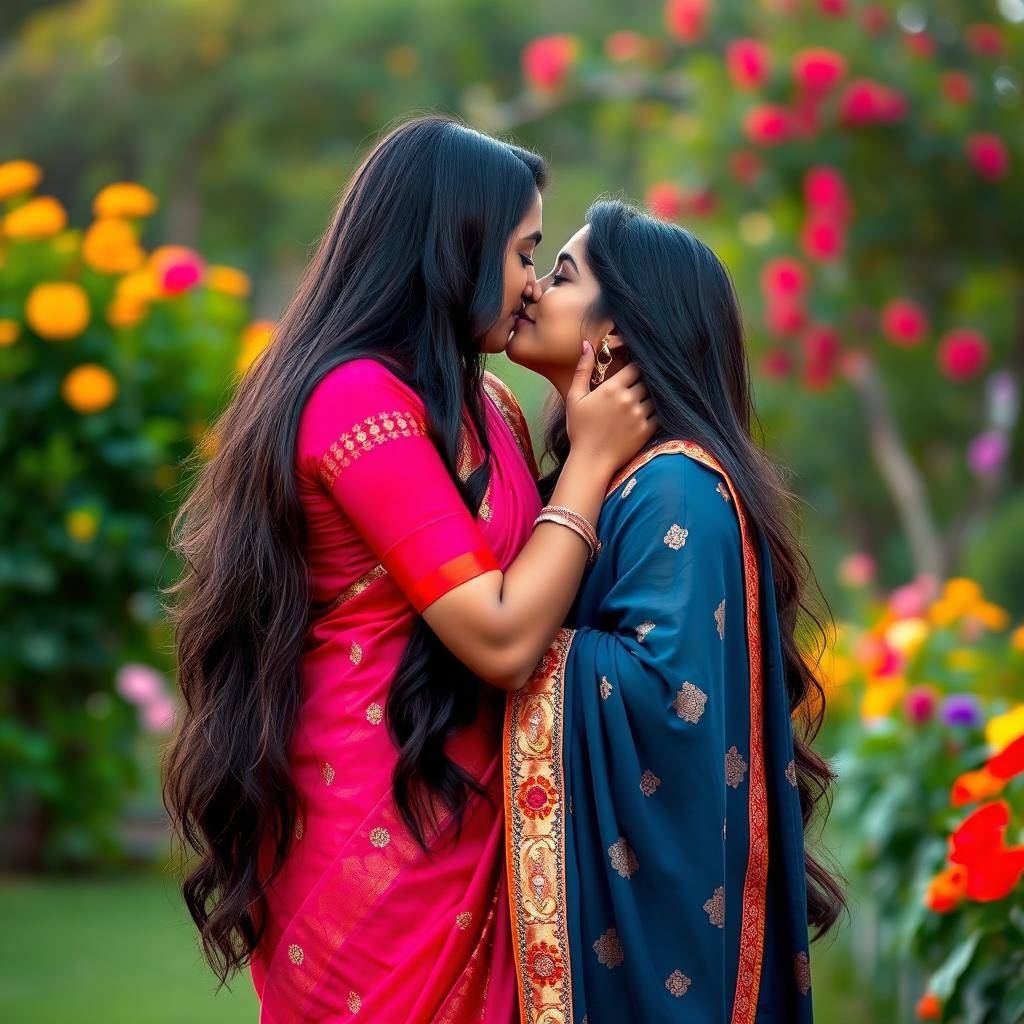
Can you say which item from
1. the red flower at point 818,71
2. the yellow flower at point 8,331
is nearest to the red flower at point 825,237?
the red flower at point 818,71

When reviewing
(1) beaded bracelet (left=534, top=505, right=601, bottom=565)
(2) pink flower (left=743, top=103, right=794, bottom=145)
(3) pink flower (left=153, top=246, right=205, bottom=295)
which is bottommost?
(3) pink flower (left=153, top=246, right=205, bottom=295)

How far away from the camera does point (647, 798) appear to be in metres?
2.18

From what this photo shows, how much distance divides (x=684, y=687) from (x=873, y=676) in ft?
8.81

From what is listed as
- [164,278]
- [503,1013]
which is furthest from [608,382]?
[164,278]

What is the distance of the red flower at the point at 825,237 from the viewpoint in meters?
7.32

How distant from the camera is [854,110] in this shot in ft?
23.5

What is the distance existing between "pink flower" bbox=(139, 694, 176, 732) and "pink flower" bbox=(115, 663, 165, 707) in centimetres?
4

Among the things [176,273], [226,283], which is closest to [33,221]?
[176,273]

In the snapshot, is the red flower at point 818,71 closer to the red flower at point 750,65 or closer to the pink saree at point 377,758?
the red flower at point 750,65

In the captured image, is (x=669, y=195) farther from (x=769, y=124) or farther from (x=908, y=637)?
(x=908, y=637)

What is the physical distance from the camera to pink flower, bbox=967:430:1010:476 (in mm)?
7906

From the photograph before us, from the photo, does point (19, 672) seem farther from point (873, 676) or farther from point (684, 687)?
point (684, 687)

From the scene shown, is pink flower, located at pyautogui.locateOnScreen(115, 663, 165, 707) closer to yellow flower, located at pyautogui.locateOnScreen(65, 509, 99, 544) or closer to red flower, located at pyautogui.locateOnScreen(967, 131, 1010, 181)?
A: yellow flower, located at pyautogui.locateOnScreen(65, 509, 99, 544)

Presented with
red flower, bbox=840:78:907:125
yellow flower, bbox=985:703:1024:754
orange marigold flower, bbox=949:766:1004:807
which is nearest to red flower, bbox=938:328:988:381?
red flower, bbox=840:78:907:125
